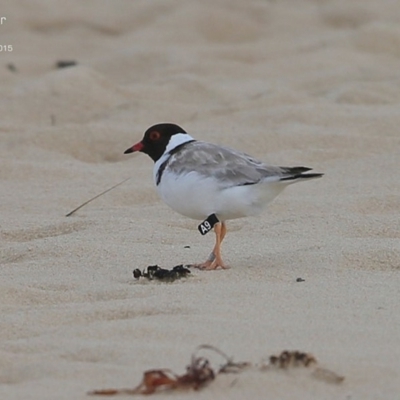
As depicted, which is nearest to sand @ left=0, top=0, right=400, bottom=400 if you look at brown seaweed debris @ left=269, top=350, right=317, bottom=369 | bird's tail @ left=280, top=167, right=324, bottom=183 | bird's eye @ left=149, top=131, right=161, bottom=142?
brown seaweed debris @ left=269, top=350, right=317, bottom=369

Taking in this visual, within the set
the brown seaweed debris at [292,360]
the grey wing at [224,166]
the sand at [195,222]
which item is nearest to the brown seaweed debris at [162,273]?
the sand at [195,222]

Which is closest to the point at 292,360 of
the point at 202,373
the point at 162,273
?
the point at 202,373

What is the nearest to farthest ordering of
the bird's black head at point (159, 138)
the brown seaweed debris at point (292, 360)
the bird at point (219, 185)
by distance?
the brown seaweed debris at point (292, 360) → the bird at point (219, 185) → the bird's black head at point (159, 138)

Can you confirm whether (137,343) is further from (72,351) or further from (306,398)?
(306,398)

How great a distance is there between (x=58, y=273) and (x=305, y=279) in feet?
3.32

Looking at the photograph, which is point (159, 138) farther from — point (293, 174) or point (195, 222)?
point (293, 174)

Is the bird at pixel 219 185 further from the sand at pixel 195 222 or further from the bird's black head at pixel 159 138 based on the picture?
the bird's black head at pixel 159 138

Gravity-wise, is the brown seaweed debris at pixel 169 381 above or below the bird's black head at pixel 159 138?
below

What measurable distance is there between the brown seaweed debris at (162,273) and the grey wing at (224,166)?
0.44m

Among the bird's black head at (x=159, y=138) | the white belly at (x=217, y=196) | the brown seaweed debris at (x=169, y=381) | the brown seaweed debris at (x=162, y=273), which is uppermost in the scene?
the bird's black head at (x=159, y=138)

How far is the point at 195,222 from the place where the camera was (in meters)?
5.68

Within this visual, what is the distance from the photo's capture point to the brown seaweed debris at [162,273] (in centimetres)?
438

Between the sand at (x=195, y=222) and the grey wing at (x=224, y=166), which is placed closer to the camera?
the sand at (x=195, y=222)

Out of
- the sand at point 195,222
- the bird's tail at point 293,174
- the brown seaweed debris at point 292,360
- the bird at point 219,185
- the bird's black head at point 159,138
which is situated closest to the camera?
the brown seaweed debris at point 292,360
